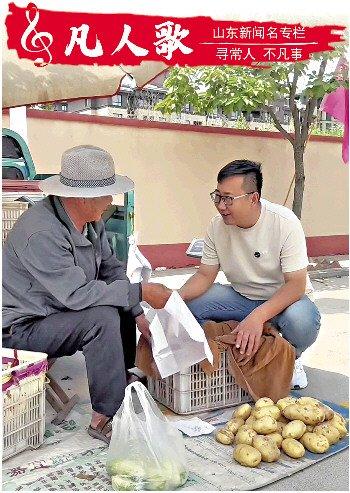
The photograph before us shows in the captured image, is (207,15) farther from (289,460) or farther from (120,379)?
(289,460)

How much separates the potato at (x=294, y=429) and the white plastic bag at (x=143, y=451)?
492mm

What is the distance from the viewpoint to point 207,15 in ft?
8.86

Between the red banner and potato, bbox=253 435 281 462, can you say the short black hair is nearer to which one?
the red banner

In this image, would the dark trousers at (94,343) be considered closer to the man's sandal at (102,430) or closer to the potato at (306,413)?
the man's sandal at (102,430)

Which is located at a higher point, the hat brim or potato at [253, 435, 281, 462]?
the hat brim

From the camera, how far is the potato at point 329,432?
2389 mm

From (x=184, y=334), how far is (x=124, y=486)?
736 mm

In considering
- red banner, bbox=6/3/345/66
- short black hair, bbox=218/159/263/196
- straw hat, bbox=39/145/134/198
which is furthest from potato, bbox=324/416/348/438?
red banner, bbox=6/3/345/66

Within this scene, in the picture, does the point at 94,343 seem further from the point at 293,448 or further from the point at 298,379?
the point at 298,379

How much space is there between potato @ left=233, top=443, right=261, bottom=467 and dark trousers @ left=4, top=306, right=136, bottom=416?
51 cm

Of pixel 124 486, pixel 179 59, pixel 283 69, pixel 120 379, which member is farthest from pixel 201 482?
pixel 283 69

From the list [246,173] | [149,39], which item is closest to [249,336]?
[246,173]

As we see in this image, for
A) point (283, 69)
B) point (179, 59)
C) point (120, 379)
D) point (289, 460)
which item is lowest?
point (289, 460)

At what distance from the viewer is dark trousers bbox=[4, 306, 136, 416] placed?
7.84ft
